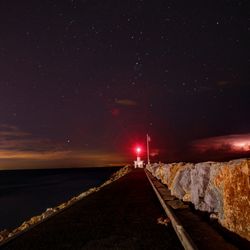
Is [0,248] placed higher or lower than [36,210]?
higher

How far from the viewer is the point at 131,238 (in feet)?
21.6

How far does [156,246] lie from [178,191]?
559 centimetres

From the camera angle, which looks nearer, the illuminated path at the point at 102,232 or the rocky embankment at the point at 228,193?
the rocky embankment at the point at 228,193

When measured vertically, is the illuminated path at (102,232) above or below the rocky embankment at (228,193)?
below

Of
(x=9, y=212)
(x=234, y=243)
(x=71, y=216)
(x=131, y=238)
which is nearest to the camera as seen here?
(x=234, y=243)

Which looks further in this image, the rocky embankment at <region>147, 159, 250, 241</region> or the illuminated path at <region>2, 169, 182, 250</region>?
the illuminated path at <region>2, 169, 182, 250</region>

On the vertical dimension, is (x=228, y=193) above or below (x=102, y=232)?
above

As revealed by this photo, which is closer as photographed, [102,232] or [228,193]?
[228,193]

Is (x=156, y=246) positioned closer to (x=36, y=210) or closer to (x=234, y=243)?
(x=234, y=243)

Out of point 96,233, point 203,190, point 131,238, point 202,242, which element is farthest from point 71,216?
point 202,242

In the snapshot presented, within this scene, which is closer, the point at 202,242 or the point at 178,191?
the point at 202,242

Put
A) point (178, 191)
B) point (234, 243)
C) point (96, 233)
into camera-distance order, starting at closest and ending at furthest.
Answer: point (234, 243)
point (96, 233)
point (178, 191)

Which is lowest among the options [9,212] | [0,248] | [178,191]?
[9,212]

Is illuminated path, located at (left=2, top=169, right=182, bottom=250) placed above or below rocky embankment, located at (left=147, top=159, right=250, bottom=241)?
below
